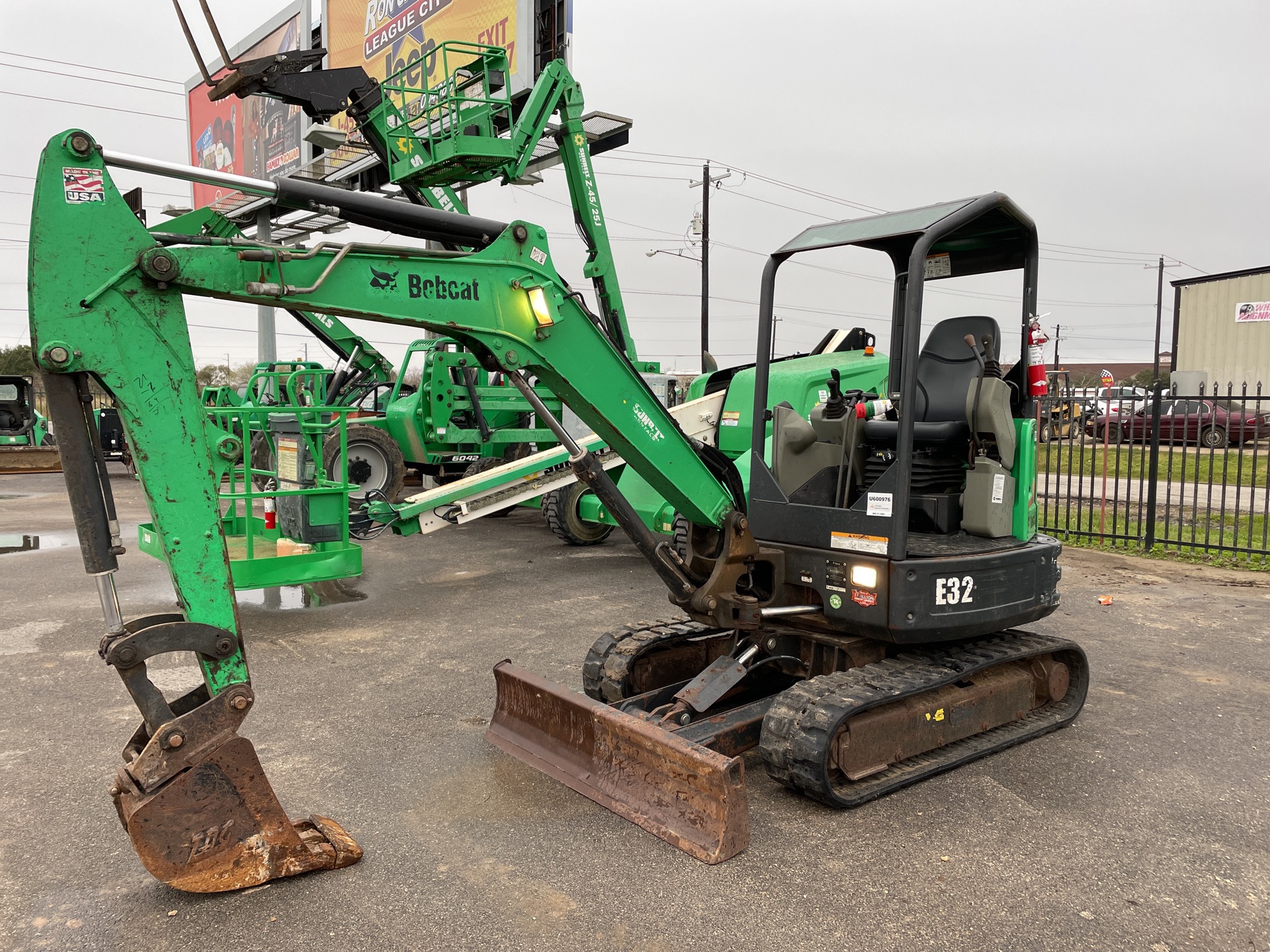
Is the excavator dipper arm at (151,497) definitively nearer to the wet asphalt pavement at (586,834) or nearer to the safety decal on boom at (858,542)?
the wet asphalt pavement at (586,834)

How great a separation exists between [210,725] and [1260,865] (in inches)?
158

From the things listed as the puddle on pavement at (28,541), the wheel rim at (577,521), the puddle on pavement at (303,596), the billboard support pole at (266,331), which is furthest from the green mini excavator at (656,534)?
the billboard support pole at (266,331)

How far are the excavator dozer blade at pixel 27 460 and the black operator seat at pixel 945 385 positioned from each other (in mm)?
20184

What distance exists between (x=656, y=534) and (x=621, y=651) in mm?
753

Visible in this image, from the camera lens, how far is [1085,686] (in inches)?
212

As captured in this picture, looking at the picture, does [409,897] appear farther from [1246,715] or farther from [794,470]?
[1246,715]

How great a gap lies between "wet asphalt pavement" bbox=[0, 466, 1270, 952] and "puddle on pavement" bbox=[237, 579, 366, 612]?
47.1 inches

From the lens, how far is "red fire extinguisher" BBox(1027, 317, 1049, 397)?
16.4 ft

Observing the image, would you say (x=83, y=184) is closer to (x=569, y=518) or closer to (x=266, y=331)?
(x=569, y=518)

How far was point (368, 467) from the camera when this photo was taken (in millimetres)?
11773

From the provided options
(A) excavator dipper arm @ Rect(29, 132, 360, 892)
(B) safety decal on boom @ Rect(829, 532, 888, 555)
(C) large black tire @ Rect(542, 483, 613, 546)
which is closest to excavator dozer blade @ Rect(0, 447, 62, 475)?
(C) large black tire @ Rect(542, 483, 613, 546)

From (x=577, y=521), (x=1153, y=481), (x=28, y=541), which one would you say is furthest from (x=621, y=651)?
(x=28, y=541)

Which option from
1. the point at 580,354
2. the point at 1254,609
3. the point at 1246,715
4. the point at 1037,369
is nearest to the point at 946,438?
the point at 1037,369

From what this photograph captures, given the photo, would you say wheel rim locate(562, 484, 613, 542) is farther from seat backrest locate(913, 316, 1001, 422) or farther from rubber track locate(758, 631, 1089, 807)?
rubber track locate(758, 631, 1089, 807)
